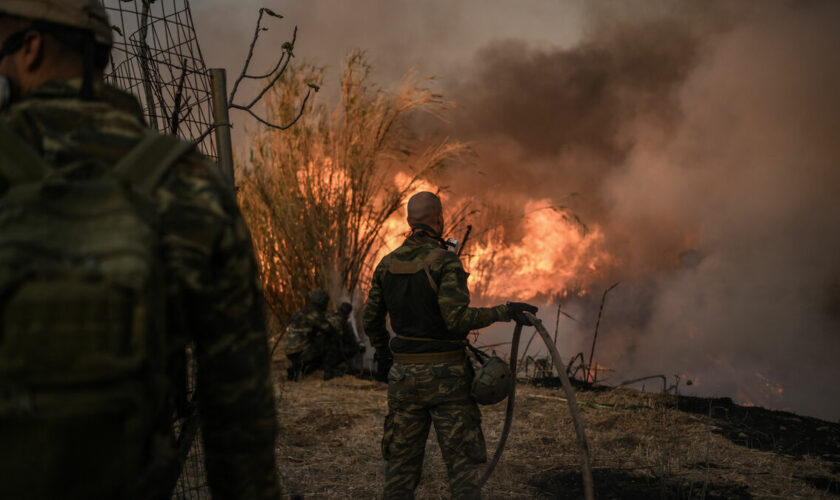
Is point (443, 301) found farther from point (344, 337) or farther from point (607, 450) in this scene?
point (344, 337)

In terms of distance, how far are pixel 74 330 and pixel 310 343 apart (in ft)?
25.6

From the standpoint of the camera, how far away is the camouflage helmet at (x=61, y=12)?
41.8 inches

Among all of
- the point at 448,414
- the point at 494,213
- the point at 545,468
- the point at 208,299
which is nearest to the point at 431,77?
the point at 494,213

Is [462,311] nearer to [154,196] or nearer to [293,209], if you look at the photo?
[154,196]

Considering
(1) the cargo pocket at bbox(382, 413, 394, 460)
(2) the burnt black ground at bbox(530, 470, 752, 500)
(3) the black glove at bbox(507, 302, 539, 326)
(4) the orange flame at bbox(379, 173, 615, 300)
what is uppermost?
(4) the orange flame at bbox(379, 173, 615, 300)

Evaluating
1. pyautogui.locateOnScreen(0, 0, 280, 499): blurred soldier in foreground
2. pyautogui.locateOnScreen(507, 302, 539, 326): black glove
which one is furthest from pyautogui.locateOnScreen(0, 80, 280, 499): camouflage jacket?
pyautogui.locateOnScreen(507, 302, 539, 326): black glove

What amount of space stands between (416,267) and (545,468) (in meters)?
2.63

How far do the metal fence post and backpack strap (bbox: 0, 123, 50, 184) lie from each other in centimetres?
196

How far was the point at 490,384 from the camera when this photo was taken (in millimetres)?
3170

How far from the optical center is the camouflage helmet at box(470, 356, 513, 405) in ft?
10.4

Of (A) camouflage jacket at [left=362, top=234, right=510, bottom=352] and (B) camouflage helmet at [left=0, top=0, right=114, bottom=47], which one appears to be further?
(A) camouflage jacket at [left=362, top=234, right=510, bottom=352]

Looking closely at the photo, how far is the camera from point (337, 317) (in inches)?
338

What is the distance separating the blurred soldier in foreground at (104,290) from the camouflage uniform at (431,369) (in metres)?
2.01

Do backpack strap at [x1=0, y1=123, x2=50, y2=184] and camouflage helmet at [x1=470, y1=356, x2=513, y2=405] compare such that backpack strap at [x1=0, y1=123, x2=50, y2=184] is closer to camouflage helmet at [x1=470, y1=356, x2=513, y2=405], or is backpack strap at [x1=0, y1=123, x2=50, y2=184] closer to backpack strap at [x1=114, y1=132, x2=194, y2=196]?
backpack strap at [x1=114, y1=132, x2=194, y2=196]
